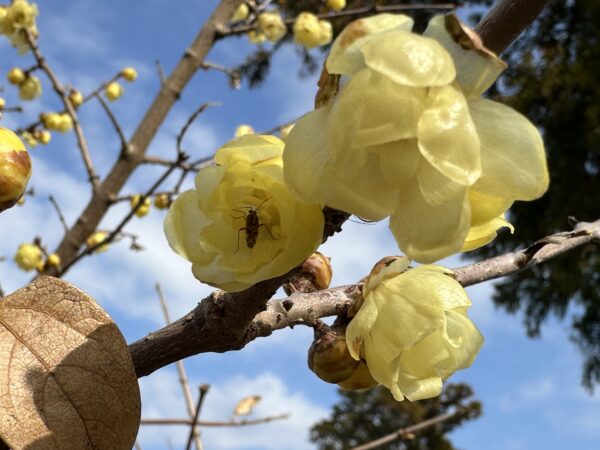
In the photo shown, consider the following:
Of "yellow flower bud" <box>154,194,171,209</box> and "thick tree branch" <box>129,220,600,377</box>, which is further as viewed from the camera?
"yellow flower bud" <box>154,194,171,209</box>

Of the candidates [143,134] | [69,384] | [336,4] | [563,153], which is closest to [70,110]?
[143,134]

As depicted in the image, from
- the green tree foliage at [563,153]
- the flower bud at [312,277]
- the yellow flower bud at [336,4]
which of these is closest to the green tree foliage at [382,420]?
the green tree foliage at [563,153]

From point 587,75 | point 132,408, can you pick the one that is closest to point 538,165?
point 132,408

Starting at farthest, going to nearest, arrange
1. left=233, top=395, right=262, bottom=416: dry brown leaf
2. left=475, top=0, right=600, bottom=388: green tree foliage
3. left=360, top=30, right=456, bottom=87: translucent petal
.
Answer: left=475, top=0, right=600, bottom=388: green tree foliage
left=233, top=395, right=262, bottom=416: dry brown leaf
left=360, top=30, right=456, bottom=87: translucent petal

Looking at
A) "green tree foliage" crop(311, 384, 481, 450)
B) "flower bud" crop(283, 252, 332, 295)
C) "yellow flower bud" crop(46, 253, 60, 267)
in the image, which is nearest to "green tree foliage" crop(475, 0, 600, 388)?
"green tree foliage" crop(311, 384, 481, 450)

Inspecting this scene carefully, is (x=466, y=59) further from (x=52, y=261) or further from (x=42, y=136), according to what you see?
(x=42, y=136)

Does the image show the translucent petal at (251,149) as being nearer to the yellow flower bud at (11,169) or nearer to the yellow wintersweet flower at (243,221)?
the yellow wintersweet flower at (243,221)

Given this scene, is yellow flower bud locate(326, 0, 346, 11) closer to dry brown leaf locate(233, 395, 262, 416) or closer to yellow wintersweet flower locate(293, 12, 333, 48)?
yellow wintersweet flower locate(293, 12, 333, 48)
